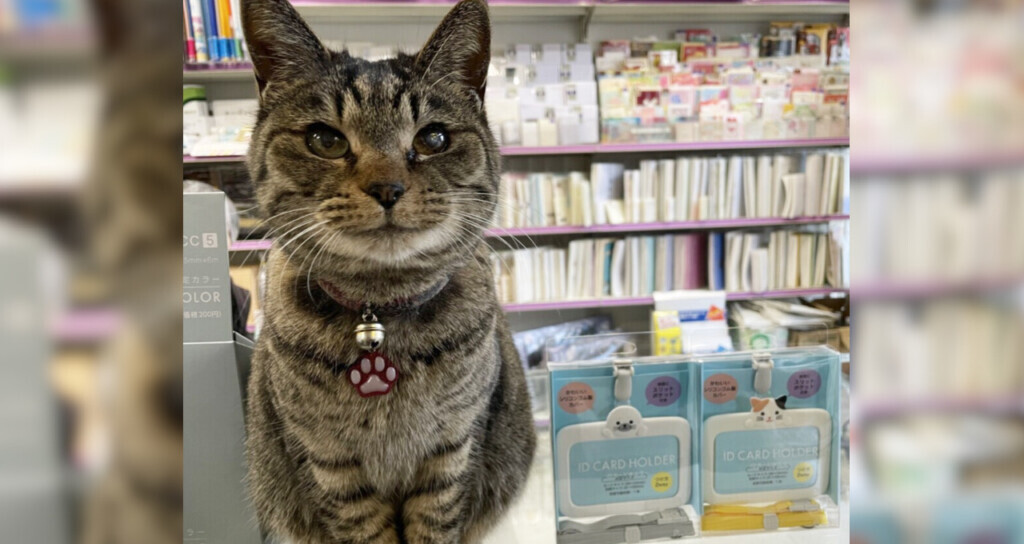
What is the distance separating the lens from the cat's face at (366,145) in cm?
58

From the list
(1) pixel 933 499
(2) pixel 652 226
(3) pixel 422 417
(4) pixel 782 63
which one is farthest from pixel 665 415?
(4) pixel 782 63

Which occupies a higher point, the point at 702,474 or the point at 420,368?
the point at 420,368

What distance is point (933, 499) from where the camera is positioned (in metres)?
0.32

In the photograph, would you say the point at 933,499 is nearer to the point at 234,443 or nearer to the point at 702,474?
the point at 702,474

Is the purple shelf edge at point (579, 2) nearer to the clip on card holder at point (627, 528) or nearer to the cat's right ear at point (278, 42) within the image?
the cat's right ear at point (278, 42)

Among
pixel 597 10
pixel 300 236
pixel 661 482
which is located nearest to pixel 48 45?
pixel 300 236

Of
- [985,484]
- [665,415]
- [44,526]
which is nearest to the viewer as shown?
[44,526]

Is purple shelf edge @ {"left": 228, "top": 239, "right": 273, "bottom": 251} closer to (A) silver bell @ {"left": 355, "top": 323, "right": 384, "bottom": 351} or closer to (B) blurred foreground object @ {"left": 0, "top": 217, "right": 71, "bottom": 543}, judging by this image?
(A) silver bell @ {"left": 355, "top": 323, "right": 384, "bottom": 351}

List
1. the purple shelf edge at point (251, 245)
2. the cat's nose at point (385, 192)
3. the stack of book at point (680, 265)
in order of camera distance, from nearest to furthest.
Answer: the cat's nose at point (385, 192)
the purple shelf edge at point (251, 245)
the stack of book at point (680, 265)

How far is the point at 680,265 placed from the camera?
256 centimetres

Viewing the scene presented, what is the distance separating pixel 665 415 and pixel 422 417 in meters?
0.34

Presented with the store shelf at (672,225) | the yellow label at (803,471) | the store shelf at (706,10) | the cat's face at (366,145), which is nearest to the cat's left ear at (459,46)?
the cat's face at (366,145)

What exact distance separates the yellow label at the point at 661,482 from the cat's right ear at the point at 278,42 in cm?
66

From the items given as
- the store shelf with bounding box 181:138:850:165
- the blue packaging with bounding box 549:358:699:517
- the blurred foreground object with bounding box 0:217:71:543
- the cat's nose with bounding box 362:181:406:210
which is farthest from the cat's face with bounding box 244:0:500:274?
the store shelf with bounding box 181:138:850:165
